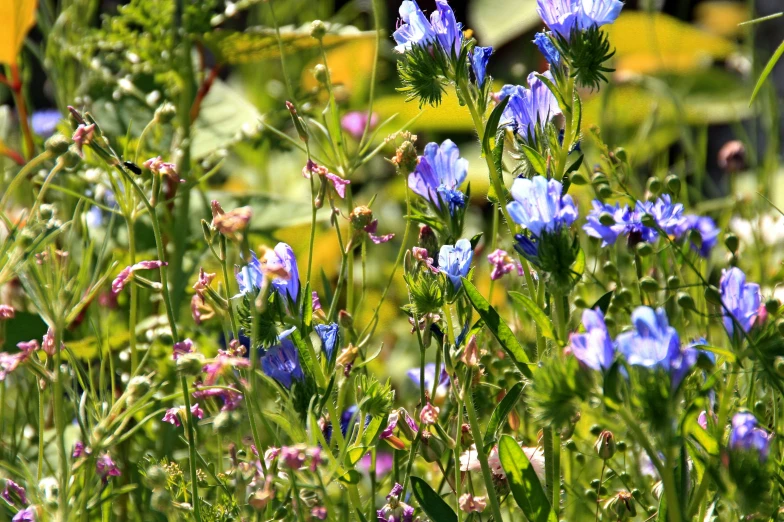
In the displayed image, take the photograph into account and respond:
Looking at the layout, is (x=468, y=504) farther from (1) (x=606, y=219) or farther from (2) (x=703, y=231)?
(2) (x=703, y=231)

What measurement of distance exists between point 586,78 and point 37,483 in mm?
357

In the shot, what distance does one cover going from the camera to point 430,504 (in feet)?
1.67

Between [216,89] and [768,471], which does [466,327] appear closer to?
[768,471]

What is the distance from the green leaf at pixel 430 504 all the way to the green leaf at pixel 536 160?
181 millimetres

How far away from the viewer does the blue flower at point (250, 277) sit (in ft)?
1.63

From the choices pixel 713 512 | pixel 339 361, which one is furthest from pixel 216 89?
pixel 713 512

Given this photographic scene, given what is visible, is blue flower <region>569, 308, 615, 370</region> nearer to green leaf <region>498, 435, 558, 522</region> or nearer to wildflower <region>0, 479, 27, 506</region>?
green leaf <region>498, 435, 558, 522</region>

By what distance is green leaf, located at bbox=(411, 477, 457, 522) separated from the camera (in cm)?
51

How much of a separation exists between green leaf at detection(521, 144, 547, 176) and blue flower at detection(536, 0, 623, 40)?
0.20 ft

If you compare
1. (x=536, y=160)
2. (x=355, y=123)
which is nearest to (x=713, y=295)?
(x=536, y=160)

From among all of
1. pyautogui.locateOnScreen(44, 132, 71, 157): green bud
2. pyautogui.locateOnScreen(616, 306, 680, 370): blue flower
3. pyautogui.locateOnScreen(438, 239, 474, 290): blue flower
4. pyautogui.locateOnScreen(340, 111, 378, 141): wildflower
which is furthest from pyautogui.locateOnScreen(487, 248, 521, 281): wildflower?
pyautogui.locateOnScreen(340, 111, 378, 141): wildflower

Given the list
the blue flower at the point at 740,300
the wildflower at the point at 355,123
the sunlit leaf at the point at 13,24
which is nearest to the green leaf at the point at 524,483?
the blue flower at the point at 740,300

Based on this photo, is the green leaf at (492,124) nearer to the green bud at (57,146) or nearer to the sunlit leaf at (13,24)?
the green bud at (57,146)

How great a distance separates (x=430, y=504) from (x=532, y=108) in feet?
0.76
